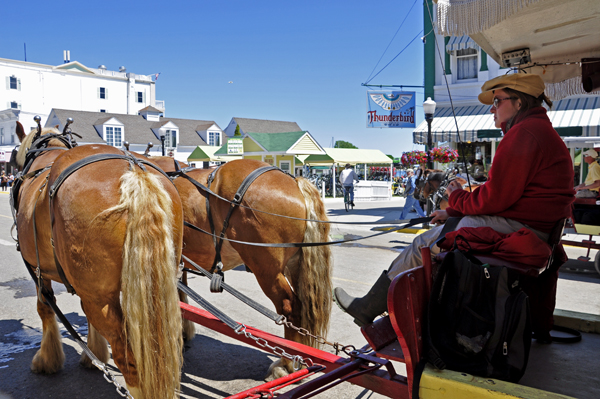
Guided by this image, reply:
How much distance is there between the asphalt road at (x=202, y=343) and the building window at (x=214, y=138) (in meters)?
45.3

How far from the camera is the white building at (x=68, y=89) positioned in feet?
191

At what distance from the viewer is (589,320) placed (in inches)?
134

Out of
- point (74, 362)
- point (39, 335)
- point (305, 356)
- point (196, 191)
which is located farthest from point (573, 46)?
point (39, 335)

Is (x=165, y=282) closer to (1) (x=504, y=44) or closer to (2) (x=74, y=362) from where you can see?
(2) (x=74, y=362)

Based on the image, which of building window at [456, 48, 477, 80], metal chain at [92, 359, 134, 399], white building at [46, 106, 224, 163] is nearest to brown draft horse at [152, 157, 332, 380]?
metal chain at [92, 359, 134, 399]

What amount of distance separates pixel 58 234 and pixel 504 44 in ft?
12.8

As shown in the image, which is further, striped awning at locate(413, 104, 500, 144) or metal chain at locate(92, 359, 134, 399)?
striped awning at locate(413, 104, 500, 144)

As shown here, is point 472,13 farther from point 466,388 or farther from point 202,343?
point 202,343

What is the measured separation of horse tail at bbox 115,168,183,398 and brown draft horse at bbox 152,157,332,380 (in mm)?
1289

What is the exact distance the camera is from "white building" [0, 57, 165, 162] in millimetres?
58281

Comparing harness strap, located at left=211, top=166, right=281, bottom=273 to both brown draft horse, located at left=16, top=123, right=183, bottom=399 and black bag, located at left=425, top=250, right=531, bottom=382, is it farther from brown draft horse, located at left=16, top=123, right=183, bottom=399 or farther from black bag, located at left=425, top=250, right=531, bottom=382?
black bag, located at left=425, top=250, right=531, bottom=382

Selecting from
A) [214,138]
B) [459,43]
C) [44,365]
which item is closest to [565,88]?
[44,365]

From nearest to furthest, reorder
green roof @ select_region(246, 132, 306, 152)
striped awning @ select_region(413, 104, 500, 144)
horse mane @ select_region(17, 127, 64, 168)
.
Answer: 1. horse mane @ select_region(17, 127, 64, 168)
2. striped awning @ select_region(413, 104, 500, 144)
3. green roof @ select_region(246, 132, 306, 152)

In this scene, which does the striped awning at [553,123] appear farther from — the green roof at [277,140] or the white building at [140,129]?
the white building at [140,129]
